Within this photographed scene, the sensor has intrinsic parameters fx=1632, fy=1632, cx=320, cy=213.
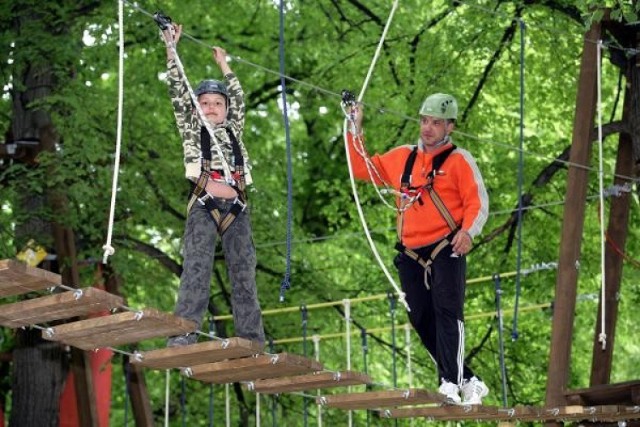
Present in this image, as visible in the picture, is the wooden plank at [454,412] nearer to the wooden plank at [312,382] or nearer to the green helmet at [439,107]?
the wooden plank at [312,382]

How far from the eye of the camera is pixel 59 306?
7520 mm

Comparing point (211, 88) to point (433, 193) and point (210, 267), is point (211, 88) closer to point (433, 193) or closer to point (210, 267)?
point (210, 267)

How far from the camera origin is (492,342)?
55.6ft

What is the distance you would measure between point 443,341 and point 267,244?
576 cm

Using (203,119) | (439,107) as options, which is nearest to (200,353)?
(203,119)

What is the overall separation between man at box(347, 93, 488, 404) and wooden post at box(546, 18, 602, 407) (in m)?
1.92

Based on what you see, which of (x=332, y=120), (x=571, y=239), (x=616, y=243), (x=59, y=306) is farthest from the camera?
(x=332, y=120)

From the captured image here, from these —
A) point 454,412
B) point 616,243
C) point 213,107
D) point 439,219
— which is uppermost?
point 213,107

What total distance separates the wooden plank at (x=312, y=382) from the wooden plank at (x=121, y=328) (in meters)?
1.29

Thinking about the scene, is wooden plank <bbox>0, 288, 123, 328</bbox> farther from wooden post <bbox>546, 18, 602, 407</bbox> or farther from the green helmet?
wooden post <bbox>546, 18, 602, 407</bbox>

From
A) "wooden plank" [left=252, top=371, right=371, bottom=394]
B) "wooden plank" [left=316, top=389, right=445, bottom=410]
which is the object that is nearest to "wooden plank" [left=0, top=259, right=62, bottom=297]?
"wooden plank" [left=252, top=371, right=371, bottom=394]

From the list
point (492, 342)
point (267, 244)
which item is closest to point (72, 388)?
point (267, 244)

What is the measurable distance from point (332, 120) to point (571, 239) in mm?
7531

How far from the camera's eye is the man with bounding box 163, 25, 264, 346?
8.44 m
